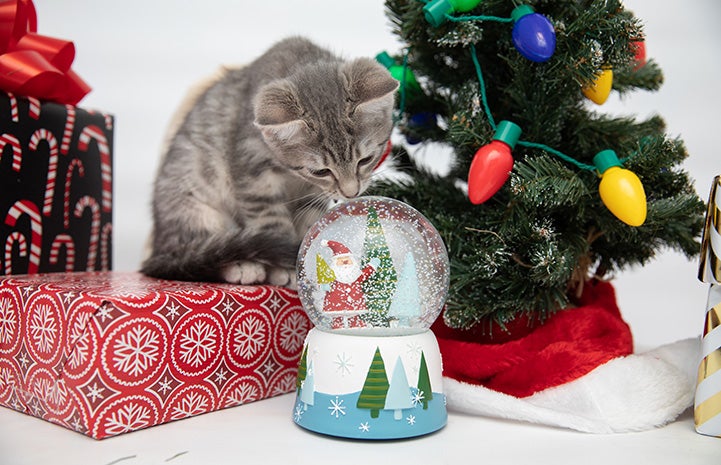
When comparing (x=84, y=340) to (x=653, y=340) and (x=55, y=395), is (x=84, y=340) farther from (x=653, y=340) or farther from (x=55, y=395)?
(x=653, y=340)

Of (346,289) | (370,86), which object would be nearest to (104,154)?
(370,86)

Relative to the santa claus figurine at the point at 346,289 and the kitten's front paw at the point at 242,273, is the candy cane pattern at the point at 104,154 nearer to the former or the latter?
the kitten's front paw at the point at 242,273

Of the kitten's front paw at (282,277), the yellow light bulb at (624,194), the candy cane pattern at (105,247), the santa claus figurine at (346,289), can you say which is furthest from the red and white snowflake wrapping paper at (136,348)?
the yellow light bulb at (624,194)

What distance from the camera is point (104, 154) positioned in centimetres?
131

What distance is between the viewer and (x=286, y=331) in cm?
104

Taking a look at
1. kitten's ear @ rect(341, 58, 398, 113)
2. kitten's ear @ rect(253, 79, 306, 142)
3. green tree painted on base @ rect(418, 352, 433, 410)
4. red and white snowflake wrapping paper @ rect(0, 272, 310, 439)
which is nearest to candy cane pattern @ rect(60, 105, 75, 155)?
red and white snowflake wrapping paper @ rect(0, 272, 310, 439)

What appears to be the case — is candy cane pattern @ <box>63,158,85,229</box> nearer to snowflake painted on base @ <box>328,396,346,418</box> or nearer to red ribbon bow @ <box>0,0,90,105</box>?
red ribbon bow @ <box>0,0,90,105</box>

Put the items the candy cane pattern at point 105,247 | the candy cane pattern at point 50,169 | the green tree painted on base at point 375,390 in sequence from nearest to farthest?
the green tree painted on base at point 375,390 → the candy cane pattern at point 50,169 → the candy cane pattern at point 105,247

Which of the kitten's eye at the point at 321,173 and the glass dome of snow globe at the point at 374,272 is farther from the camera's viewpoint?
the kitten's eye at the point at 321,173

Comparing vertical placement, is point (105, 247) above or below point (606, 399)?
above

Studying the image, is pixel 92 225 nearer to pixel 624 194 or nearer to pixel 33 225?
pixel 33 225

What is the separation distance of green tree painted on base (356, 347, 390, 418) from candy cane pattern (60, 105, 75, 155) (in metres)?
A: 0.76

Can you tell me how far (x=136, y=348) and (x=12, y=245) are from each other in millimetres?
434

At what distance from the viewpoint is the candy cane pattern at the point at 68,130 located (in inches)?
47.8
